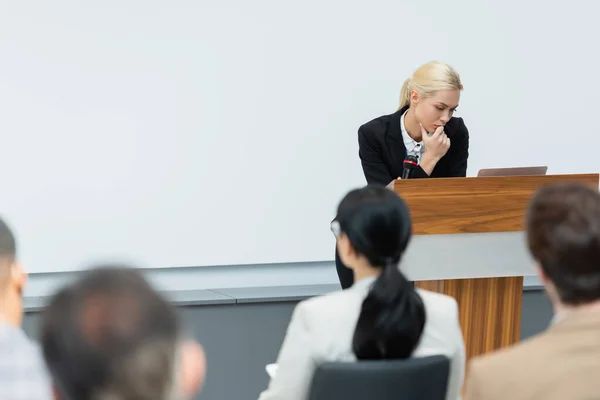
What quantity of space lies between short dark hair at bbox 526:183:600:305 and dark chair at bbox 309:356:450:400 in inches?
13.9

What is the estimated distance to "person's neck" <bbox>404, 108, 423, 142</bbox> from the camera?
3301mm

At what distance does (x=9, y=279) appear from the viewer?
176 centimetres

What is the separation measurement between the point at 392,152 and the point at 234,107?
3.94 feet

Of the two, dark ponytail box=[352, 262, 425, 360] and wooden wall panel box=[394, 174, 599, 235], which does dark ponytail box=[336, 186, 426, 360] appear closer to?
dark ponytail box=[352, 262, 425, 360]

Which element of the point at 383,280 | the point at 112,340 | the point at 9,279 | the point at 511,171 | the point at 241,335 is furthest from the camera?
the point at 241,335

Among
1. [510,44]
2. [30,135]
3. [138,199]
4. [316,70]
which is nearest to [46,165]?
[30,135]

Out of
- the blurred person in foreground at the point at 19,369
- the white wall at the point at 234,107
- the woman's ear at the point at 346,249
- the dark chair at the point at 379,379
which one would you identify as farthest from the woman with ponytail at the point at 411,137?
the blurred person in foreground at the point at 19,369

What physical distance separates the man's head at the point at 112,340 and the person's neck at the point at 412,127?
242 centimetres

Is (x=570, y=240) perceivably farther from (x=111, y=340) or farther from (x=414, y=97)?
(x=414, y=97)

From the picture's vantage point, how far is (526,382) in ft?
4.25

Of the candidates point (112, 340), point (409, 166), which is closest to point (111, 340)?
point (112, 340)

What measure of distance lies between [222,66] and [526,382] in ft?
10.3

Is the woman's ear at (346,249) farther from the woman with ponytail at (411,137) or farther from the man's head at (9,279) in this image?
the woman with ponytail at (411,137)

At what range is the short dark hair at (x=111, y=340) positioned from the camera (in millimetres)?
946
